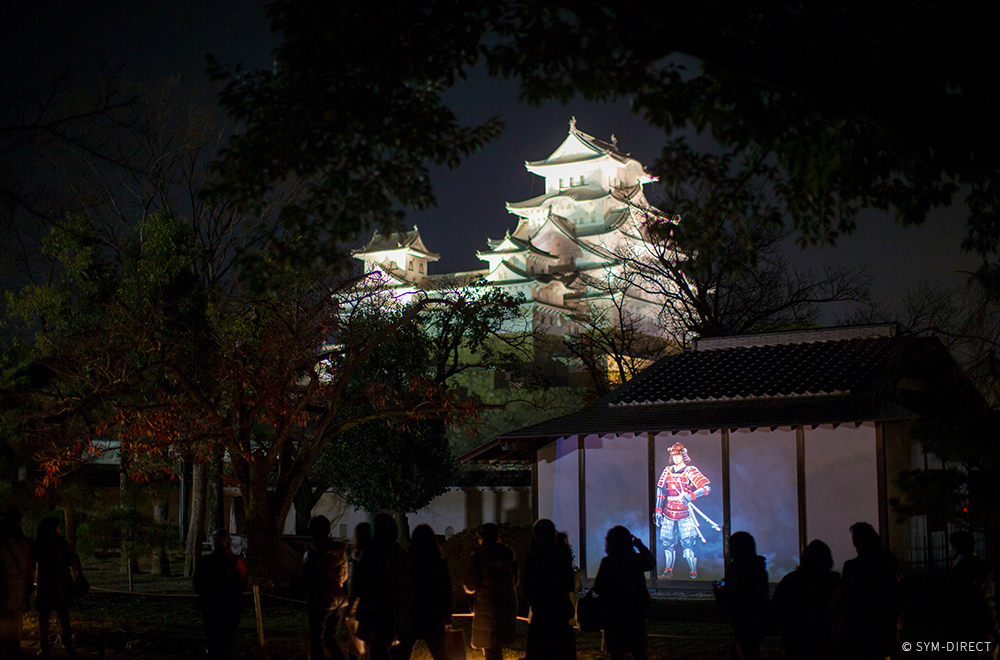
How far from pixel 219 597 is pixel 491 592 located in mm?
2278

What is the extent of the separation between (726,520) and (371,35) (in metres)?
11.2

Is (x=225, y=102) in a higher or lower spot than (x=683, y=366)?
higher

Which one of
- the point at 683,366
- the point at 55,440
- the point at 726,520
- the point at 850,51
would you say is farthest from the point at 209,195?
the point at 683,366

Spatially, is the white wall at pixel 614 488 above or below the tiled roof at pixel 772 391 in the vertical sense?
below

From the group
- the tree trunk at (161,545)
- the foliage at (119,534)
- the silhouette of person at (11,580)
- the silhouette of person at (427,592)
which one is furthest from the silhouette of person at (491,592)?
the tree trunk at (161,545)

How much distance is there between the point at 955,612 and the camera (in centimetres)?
687

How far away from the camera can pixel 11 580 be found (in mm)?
7766

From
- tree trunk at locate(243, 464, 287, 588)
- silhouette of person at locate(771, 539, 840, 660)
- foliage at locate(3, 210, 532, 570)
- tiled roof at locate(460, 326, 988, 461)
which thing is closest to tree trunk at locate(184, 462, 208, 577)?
foliage at locate(3, 210, 532, 570)

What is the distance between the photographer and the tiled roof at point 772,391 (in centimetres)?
1388

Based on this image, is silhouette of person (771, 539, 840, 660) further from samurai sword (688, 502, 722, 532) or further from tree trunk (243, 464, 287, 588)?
tree trunk (243, 464, 287, 588)

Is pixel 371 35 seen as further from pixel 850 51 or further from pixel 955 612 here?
pixel 955 612

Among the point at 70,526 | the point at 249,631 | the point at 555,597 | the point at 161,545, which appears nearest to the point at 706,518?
the point at 249,631

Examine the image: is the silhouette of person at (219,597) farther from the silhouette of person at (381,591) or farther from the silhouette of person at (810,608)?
the silhouette of person at (810,608)

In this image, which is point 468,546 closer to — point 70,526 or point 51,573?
point 51,573
